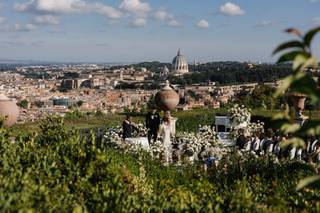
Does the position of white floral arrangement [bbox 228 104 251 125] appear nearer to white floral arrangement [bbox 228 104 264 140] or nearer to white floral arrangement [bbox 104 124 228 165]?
white floral arrangement [bbox 228 104 264 140]

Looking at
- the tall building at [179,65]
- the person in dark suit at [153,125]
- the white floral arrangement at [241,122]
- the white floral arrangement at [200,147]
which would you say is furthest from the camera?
the tall building at [179,65]

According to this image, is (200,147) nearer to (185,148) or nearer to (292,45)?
(185,148)

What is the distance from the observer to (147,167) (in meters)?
8.54

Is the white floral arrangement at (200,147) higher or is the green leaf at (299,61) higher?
the green leaf at (299,61)

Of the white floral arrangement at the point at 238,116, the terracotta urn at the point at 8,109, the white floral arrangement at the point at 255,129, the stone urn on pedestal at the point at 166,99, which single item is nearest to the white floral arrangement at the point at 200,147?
the white floral arrangement at the point at 255,129

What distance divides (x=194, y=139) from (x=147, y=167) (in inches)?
100.0

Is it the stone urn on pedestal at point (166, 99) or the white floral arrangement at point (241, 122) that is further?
the white floral arrangement at point (241, 122)

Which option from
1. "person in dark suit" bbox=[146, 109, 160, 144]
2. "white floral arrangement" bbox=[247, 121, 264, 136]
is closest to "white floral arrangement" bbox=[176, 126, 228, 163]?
"person in dark suit" bbox=[146, 109, 160, 144]

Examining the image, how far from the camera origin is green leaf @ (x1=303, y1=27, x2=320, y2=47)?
231cm

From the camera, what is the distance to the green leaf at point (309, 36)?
231 centimetres

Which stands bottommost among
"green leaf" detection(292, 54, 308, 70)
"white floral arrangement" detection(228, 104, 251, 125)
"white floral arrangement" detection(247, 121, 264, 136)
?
"white floral arrangement" detection(247, 121, 264, 136)

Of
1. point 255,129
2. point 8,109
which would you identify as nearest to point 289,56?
point 8,109

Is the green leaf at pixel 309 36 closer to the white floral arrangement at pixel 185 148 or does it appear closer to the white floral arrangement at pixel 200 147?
the white floral arrangement at pixel 185 148

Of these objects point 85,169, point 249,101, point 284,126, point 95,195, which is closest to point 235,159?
point 85,169
